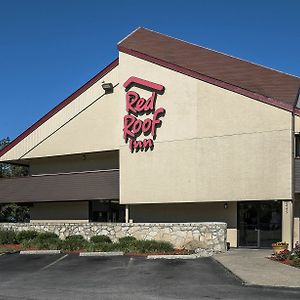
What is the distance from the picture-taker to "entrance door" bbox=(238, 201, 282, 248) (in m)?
23.9

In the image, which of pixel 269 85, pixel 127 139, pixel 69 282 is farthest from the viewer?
pixel 127 139

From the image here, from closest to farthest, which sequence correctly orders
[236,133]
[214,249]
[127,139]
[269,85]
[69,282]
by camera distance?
1. [69,282]
2. [214,249]
3. [236,133]
4. [269,85]
5. [127,139]

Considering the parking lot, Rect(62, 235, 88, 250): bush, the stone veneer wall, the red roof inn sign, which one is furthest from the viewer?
the red roof inn sign

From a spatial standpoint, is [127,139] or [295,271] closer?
[295,271]

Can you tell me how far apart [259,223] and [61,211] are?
1350 cm

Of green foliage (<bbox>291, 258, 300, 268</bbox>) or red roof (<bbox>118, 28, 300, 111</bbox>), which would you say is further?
red roof (<bbox>118, 28, 300, 111</bbox>)

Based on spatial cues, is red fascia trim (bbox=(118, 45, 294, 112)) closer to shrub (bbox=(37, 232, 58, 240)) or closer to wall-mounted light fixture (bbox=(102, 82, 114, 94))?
wall-mounted light fixture (bbox=(102, 82, 114, 94))

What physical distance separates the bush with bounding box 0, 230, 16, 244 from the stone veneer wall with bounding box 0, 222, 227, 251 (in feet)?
5.56

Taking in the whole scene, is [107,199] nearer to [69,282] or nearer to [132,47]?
[132,47]

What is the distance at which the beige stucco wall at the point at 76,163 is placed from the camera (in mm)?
30438

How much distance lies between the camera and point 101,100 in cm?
2881

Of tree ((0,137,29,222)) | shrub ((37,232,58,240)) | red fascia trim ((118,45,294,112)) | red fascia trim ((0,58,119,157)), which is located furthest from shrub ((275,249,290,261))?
tree ((0,137,29,222))

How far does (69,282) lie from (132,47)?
54.5ft

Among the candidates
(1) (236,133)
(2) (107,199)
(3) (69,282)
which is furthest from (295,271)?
(2) (107,199)
